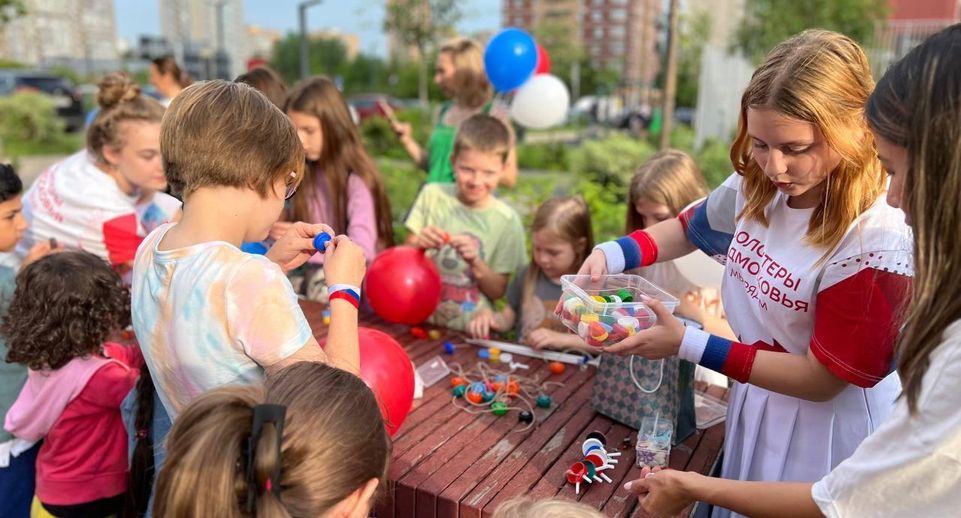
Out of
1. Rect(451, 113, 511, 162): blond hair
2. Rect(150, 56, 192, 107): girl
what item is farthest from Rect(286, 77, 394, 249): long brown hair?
Rect(150, 56, 192, 107): girl

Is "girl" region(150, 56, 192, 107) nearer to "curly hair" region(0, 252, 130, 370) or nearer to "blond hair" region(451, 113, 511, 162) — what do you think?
"blond hair" region(451, 113, 511, 162)

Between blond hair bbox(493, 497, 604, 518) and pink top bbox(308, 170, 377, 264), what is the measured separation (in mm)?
2424

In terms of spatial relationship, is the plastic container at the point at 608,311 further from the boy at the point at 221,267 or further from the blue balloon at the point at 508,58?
the blue balloon at the point at 508,58

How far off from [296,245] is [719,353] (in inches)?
48.9

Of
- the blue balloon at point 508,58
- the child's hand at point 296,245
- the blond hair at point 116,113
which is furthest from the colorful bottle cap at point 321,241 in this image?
the blue balloon at point 508,58

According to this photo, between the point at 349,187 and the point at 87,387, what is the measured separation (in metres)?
1.81

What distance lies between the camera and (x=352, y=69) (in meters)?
54.1

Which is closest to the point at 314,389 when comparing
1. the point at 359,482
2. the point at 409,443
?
the point at 359,482

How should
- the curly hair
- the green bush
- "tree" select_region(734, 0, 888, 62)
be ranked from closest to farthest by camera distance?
A: the curly hair, "tree" select_region(734, 0, 888, 62), the green bush

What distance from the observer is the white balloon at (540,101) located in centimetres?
575

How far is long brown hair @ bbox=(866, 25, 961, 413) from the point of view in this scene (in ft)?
3.80

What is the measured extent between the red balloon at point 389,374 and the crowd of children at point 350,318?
43 centimetres

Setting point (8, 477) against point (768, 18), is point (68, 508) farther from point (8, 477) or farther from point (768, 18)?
point (768, 18)

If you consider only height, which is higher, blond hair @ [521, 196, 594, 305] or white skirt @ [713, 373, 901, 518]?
blond hair @ [521, 196, 594, 305]
